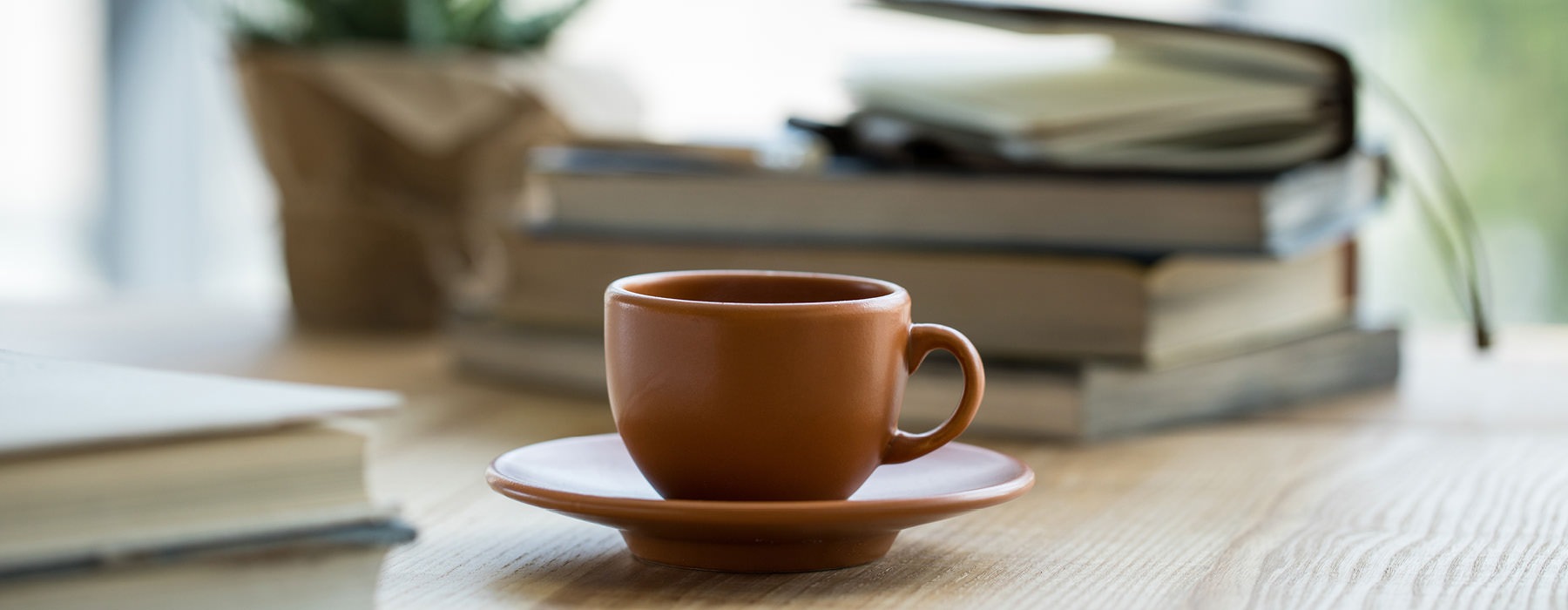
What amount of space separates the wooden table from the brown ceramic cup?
0.03 m

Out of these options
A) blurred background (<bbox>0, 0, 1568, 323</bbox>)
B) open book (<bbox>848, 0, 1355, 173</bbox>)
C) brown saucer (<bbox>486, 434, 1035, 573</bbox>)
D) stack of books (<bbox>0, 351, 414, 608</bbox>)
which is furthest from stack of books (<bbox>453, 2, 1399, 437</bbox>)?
stack of books (<bbox>0, 351, 414, 608</bbox>)

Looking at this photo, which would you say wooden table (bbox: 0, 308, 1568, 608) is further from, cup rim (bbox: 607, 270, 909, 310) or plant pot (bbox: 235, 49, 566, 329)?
plant pot (bbox: 235, 49, 566, 329)

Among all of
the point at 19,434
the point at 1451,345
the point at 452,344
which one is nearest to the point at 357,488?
the point at 19,434

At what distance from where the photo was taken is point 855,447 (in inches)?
20.2

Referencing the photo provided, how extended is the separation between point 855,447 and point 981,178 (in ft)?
1.36

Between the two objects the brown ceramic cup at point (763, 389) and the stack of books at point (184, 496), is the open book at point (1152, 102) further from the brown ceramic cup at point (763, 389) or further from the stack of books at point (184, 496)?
the stack of books at point (184, 496)

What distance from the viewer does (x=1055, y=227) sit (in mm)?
877

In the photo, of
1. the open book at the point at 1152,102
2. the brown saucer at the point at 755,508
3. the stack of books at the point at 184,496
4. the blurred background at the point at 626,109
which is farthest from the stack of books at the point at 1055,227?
the stack of books at the point at 184,496

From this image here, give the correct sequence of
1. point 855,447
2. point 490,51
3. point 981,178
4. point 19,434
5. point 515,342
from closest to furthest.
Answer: point 19,434
point 855,447
point 981,178
point 515,342
point 490,51

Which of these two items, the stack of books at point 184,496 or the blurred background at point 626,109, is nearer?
the stack of books at point 184,496

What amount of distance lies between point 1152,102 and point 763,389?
18.5 inches

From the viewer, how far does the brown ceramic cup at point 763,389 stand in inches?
19.4

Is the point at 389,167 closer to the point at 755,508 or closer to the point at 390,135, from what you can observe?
the point at 390,135

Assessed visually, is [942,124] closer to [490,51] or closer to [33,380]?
[490,51]
